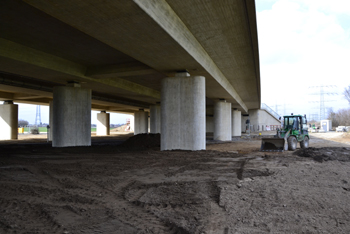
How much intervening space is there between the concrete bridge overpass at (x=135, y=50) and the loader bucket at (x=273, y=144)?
4.11 metres

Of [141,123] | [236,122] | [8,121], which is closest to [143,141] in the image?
[8,121]

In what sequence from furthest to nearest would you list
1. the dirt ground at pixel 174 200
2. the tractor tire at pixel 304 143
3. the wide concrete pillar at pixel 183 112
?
the tractor tire at pixel 304 143 < the wide concrete pillar at pixel 183 112 < the dirt ground at pixel 174 200

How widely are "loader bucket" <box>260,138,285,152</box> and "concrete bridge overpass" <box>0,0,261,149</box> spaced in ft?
13.5

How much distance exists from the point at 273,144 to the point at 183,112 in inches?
244

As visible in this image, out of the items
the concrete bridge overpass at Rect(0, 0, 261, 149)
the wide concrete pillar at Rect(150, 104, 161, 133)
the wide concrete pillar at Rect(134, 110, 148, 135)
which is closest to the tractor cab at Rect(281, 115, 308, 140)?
the concrete bridge overpass at Rect(0, 0, 261, 149)

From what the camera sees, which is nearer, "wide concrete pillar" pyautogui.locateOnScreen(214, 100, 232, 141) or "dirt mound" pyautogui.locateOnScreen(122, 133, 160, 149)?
"dirt mound" pyautogui.locateOnScreen(122, 133, 160, 149)

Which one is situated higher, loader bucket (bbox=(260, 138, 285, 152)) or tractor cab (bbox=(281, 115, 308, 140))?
tractor cab (bbox=(281, 115, 308, 140))

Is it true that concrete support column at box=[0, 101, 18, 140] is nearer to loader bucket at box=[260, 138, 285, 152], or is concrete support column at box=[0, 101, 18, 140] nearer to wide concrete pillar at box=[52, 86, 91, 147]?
wide concrete pillar at box=[52, 86, 91, 147]

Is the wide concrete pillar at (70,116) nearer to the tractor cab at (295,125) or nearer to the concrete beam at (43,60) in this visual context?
the concrete beam at (43,60)

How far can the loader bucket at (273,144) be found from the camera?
53.6ft

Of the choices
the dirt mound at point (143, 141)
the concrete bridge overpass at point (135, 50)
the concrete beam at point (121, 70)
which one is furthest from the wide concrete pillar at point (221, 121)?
the concrete beam at point (121, 70)

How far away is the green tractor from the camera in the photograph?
652 inches

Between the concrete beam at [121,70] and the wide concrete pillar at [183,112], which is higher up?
the concrete beam at [121,70]

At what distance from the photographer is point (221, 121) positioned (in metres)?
30.4
